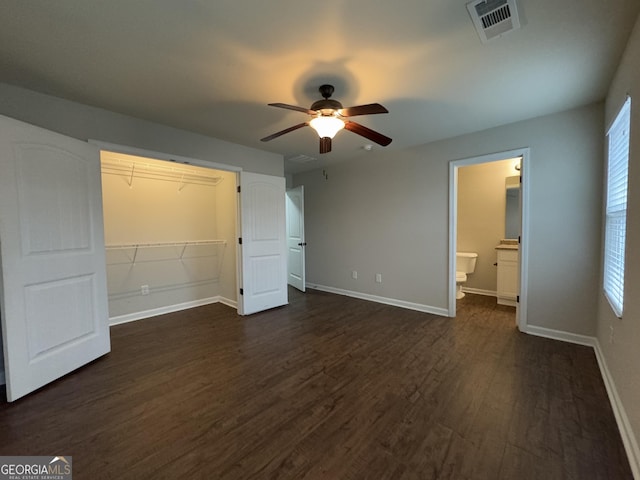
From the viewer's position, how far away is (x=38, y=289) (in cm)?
209

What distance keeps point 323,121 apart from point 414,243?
250cm

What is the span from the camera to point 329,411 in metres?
1.82

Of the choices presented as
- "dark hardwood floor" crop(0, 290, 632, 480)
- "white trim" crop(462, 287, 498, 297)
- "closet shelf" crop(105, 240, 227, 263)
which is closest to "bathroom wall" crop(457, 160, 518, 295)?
"white trim" crop(462, 287, 498, 297)

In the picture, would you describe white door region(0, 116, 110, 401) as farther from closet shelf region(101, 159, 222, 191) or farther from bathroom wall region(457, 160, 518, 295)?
bathroom wall region(457, 160, 518, 295)

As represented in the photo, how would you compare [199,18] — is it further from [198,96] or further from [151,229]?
[151,229]

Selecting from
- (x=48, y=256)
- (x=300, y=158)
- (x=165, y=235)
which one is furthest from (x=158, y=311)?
(x=300, y=158)

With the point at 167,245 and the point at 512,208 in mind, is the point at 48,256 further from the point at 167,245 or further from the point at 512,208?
the point at 512,208

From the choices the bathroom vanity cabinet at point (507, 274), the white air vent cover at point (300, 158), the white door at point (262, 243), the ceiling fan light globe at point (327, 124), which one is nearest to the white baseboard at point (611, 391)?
the bathroom vanity cabinet at point (507, 274)

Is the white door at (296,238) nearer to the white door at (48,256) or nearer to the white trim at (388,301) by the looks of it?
the white trim at (388,301)

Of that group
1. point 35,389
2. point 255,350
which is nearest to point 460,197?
point 255,350

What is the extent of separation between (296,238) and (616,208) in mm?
4321

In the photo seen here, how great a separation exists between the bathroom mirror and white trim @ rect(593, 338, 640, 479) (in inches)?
105

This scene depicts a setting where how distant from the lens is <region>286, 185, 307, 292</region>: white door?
516 cm

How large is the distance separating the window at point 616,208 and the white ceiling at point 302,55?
46 cm
